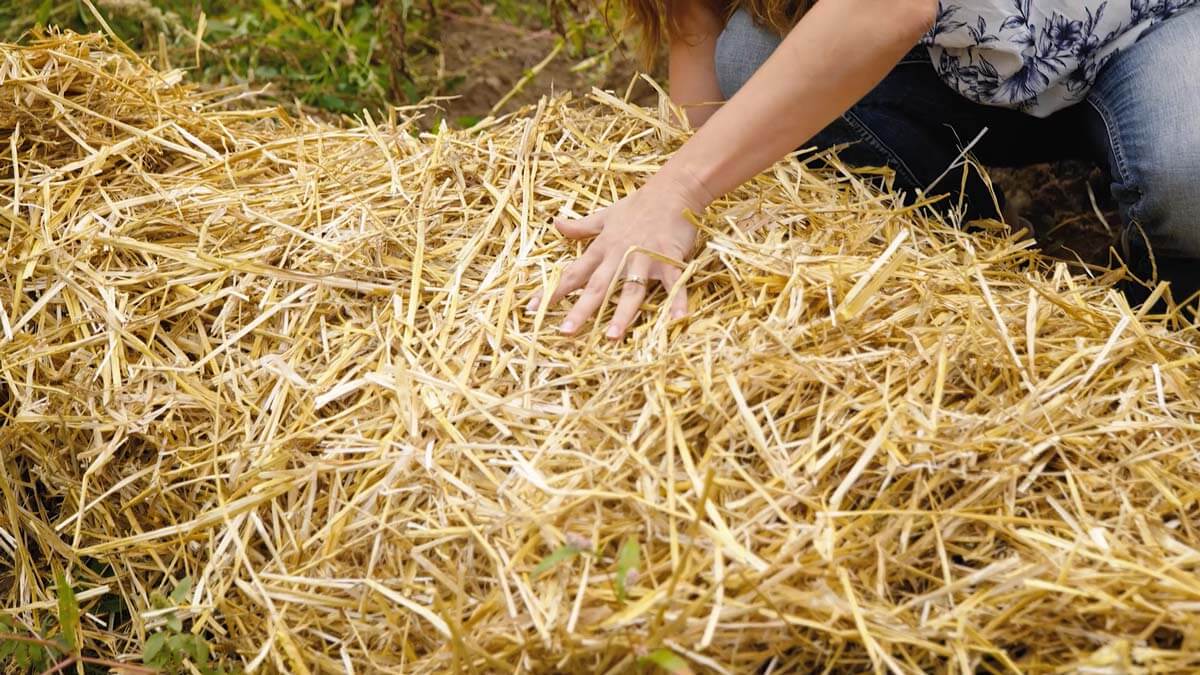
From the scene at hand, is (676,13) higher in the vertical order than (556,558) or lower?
higher

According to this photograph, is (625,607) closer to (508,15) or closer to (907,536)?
(907,536)


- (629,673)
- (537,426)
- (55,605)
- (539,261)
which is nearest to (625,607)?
(629,673)

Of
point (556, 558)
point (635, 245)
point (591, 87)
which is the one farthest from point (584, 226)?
point (591, 87)

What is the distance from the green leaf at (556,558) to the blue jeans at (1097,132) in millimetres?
899

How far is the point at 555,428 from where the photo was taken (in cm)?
116

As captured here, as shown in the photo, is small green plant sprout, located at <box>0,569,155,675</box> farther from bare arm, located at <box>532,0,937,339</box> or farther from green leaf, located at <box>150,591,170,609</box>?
bare arm, located at <box>532,0,937,339</box>

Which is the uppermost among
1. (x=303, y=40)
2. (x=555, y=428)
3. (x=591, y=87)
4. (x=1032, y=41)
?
(x=1032, y=41)

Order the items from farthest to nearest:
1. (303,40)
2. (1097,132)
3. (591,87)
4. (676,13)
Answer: (303,40) → (591,87) → (676,13) → (1097,132)

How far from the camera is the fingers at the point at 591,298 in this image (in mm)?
1271

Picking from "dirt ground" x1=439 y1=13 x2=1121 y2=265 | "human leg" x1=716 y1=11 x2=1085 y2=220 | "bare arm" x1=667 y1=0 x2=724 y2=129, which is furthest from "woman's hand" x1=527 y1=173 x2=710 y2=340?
"dirt ground" x1=439 y1=13 x2=1121 y2=265

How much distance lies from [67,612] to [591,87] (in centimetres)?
140

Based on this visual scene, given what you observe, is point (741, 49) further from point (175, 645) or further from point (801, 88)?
point (175, 645)

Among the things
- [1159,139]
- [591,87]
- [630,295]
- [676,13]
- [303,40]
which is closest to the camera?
[630,295]

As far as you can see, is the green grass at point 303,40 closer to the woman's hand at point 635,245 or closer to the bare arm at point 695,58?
the bare arm at point 695,58
